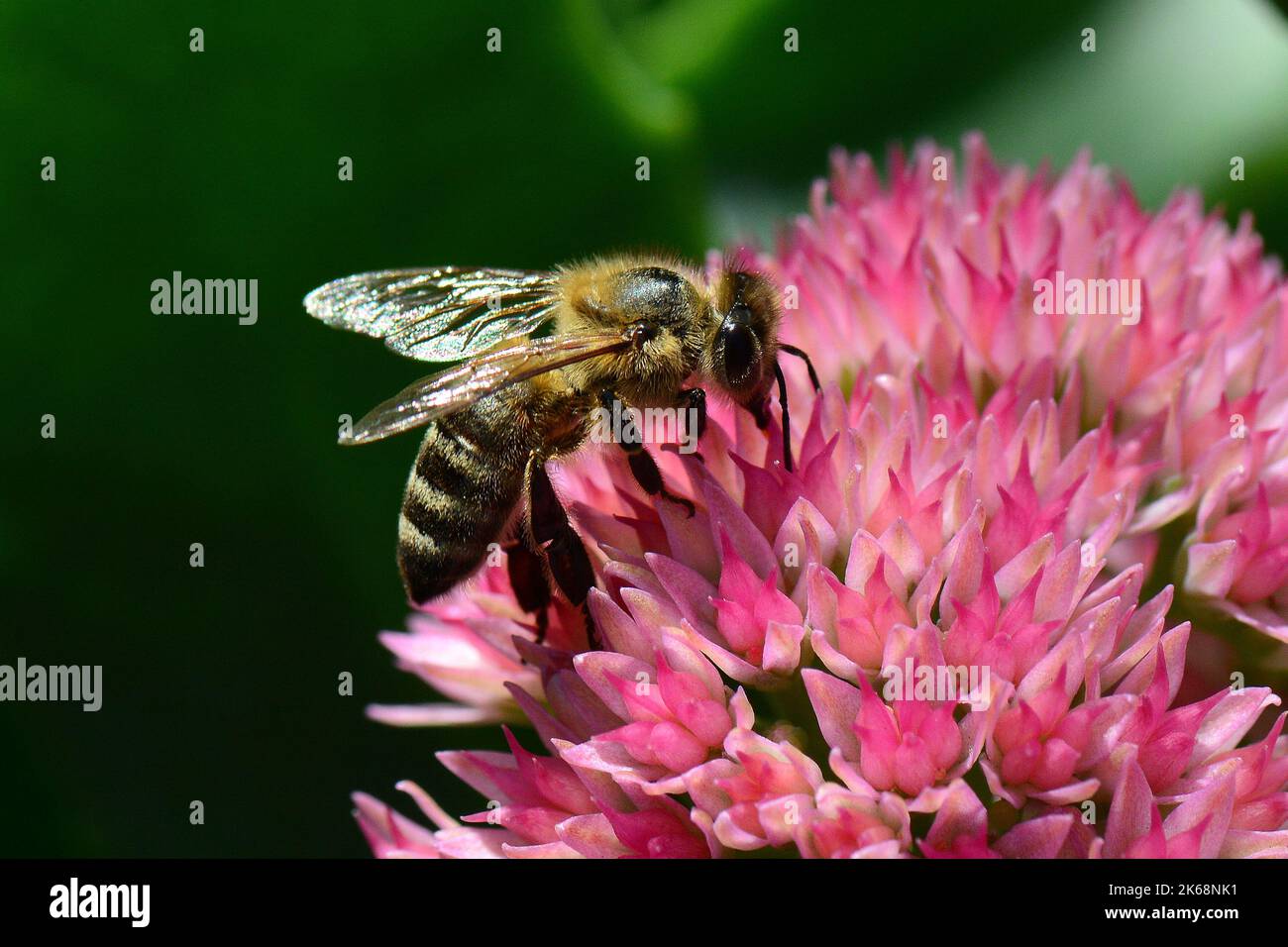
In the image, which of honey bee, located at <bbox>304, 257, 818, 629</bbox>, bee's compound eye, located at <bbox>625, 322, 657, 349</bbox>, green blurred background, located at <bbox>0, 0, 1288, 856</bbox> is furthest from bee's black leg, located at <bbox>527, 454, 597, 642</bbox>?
green blurred background, located at <bbox>0, 0, 1288, 856</bbox>

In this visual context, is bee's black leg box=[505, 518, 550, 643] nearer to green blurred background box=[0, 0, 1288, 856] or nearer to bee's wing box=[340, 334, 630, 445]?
bee's wing box=[340, 334, 630, 445]

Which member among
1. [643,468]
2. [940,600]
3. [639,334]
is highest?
[639,334]

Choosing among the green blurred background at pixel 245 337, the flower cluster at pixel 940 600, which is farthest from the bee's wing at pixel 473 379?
the green blurred background at pixel 245 337

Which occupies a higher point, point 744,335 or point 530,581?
point 744,335

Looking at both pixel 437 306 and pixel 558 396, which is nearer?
pixel 558 396

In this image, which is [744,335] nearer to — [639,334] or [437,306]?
[639,334]

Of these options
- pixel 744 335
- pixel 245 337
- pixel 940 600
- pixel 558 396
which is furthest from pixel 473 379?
pixel 245 337
